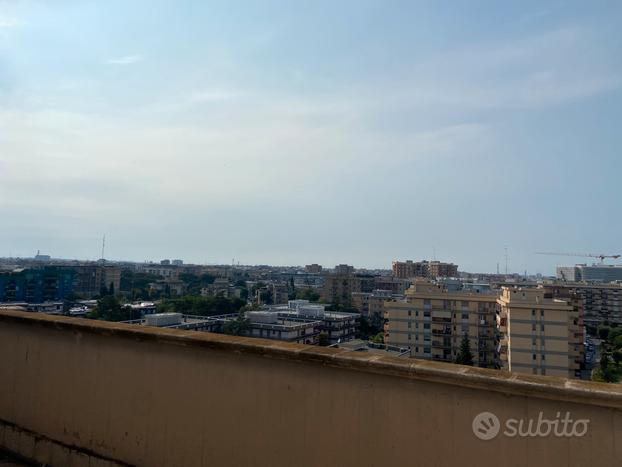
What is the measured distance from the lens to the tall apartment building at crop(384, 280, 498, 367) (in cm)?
4230

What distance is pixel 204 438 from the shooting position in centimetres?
327

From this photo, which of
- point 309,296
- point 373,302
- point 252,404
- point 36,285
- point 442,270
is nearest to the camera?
point 252,404

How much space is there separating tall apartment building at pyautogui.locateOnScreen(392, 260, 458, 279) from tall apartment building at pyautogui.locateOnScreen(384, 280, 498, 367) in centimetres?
9602

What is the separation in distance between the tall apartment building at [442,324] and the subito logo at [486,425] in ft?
140

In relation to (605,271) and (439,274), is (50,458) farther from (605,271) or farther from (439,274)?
(605,271)

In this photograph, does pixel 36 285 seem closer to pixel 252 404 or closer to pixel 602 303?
pixel 252 404

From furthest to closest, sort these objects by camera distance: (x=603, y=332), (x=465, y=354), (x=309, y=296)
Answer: (x=309, y=296)
(x=603, y=332)
(x=465, y=354)

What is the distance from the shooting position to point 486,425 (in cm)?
253

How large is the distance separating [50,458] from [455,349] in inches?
1738

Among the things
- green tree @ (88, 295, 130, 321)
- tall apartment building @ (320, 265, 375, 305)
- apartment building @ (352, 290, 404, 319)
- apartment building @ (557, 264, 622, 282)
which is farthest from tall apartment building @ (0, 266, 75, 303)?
apartment building @ (557, 264, 622, 282)

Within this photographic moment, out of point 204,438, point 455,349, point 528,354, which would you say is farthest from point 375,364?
point 455,349

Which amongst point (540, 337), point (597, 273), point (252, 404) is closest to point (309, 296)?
point (540, 337)

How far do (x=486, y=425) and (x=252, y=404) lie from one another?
164 centimetres

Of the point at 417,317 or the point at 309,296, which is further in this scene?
the point at 309,296
